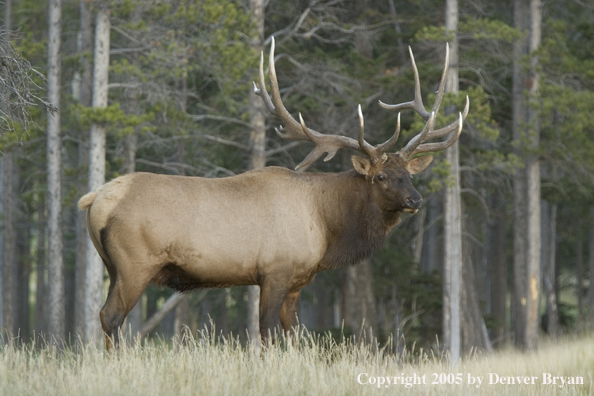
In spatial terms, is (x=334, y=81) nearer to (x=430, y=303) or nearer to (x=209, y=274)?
(x=430, y=303)

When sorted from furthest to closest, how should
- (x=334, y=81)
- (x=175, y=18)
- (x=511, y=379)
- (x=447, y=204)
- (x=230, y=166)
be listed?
(x=230, y=166) → (x=334, y=81) → (x=447, y=204) → (x=175, y=18) → (x=511, y=379)

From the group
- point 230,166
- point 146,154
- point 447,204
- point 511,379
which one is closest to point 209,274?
point 511,379

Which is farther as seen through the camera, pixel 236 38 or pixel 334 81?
pixel 334 81

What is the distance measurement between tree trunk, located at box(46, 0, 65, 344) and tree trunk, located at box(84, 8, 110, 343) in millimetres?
1066

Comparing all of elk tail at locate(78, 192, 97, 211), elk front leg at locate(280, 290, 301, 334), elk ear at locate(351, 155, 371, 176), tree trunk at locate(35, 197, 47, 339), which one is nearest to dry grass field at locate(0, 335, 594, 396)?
elk front leg at locate(280, 290, 301, 334)

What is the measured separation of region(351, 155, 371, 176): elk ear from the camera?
8.55 m

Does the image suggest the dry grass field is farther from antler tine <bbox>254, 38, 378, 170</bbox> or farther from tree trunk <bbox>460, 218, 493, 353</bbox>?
tree trunk <bbox>460, 218, 493, 353</bbox>

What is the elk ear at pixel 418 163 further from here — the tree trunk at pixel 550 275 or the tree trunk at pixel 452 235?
the tree trunk at pixel 550 275

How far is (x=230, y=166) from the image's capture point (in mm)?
17859

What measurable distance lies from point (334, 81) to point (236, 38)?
2.75 meters

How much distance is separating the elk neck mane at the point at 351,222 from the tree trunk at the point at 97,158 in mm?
6584

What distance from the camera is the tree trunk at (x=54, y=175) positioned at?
1478 centimetres

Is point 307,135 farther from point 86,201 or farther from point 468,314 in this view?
point 468,314

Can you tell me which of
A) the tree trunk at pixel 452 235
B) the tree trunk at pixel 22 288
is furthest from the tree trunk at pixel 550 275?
the tree trunk at pixel 22 288
